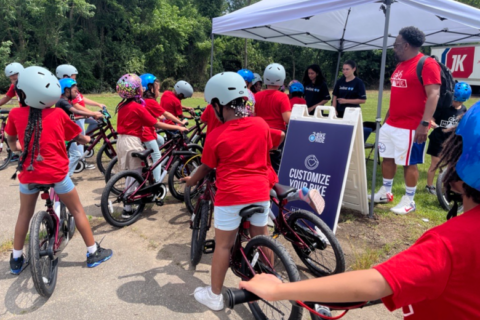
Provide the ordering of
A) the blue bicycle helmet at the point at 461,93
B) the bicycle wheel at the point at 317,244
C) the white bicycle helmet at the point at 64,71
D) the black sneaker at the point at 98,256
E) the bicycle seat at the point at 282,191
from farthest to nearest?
the white bicycle helmet at the point at 64,71, the blue bicycle helmet at the point at 461,93, the black sneaker at the point at 98,256, the bicycle seat at the point at 282,191, the bicycle wheel at the point at 317,244

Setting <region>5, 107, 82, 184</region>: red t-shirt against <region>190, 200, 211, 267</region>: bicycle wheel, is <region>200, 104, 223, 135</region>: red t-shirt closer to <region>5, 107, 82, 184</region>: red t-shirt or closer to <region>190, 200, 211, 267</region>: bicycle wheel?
<region>190, 200, 211, 267</region>: bicycle wheel

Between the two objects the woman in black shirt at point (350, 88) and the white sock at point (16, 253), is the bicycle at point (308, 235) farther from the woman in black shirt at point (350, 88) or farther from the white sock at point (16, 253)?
the woman in black shirt at point (350, 88)

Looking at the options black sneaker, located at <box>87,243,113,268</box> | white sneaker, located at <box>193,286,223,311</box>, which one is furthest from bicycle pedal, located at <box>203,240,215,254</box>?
black sneaker, located at <box>87,243,113,268</box>

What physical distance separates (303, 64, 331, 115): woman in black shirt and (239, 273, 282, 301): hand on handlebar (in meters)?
6.29

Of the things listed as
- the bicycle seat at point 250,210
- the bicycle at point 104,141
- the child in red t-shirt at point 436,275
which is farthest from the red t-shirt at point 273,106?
the child in red t-shirt at point 436,275

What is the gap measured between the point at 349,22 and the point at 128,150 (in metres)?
6.64

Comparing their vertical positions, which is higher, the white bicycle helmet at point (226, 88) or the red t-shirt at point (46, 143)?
the white bicycle helmet at point (226, 88)

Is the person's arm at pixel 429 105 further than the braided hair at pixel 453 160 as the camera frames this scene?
Yes

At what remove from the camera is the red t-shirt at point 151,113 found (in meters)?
4.87

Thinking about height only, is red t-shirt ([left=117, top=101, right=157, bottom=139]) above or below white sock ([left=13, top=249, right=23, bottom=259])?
above

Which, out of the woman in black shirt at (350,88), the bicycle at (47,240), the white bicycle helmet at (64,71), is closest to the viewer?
the bicycle at (47,240)

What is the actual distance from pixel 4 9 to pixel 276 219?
27.8 metres

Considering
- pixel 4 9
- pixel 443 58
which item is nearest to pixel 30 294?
pixel 443 58

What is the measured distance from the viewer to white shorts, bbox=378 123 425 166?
4590mm
